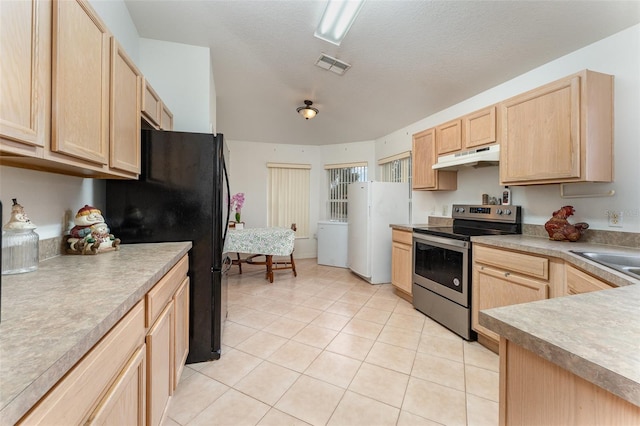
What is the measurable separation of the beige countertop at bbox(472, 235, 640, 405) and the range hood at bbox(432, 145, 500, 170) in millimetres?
1676

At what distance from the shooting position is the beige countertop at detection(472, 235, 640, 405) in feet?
1.54

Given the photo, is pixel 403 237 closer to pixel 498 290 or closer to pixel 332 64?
pixel 498 290

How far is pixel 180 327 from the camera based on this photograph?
5.18ft

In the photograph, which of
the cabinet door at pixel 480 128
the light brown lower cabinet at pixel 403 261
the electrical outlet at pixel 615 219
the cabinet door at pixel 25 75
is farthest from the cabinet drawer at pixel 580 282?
the cabinet door at pixel 25 75

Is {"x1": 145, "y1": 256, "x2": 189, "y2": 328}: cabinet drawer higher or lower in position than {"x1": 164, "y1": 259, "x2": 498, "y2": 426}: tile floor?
higher

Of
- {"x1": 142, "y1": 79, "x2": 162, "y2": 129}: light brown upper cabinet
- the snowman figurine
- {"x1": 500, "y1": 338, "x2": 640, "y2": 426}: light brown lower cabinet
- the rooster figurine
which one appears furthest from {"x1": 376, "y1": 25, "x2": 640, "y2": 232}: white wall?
the snowman figurine

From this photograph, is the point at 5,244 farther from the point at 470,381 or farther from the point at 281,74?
the point at 281,74

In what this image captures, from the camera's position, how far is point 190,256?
72.2 inches

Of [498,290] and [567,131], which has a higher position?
[567,131]

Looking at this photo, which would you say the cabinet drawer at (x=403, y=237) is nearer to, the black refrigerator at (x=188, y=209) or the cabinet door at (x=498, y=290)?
the cabinet door at (x=498, y=290)

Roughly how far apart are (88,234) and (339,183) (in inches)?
170

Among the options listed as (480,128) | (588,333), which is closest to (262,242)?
(480,128)

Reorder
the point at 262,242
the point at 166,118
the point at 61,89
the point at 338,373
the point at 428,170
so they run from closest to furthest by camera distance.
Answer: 1. the point at 61,89
2. the point at 338,373
3. the point at 166,118
4. the point at 428,170
5. the point at 262,242

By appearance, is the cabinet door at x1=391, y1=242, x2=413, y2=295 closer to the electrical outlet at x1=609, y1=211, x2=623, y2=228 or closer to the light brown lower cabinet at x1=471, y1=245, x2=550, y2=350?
the light brown lower cabinet at x1=471, y1=245, x2=550, y2=350
